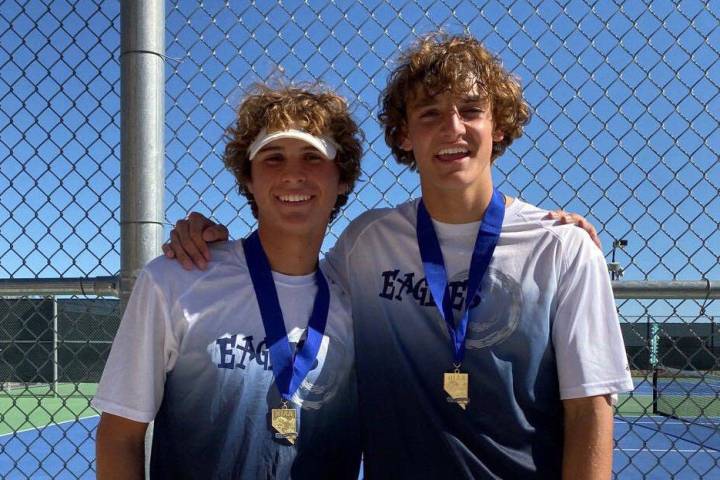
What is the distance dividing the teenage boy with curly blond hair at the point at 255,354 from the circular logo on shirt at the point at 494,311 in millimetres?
409

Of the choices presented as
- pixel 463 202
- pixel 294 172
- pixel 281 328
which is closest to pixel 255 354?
pixel 281 328

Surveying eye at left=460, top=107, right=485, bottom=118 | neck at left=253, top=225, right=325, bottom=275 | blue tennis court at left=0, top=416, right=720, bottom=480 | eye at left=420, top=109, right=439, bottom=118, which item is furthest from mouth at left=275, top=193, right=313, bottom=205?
blue tennis court at left=0, top=416, right=720, bottom=480

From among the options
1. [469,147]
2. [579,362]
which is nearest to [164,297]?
[469,147]

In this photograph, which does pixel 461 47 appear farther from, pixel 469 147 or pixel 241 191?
pixel 241 191

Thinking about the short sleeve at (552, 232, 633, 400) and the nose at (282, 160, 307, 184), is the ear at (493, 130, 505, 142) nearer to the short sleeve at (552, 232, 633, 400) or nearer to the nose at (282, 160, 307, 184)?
the short sleeve at (552, 232, 633, 400)

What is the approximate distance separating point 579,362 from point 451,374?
0.38 metres

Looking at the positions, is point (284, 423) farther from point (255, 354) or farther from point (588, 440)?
point (588, 440)

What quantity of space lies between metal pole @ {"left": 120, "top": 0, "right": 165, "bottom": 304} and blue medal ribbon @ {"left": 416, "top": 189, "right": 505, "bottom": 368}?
3.48 feet

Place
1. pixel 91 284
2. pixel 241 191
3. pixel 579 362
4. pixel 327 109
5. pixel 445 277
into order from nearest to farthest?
pixel 579 362 < pixel 445 277 < pixel 327 109 < pixel 241 191 < pixel 91 284

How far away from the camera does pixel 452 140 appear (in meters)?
2.27

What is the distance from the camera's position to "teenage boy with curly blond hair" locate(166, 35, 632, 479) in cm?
213

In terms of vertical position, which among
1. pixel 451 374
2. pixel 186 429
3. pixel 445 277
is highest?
pixel 445 277

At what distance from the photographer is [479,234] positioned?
2.29m

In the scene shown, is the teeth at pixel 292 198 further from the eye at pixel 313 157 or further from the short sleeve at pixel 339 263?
the short sleeve at pixel 339 263
